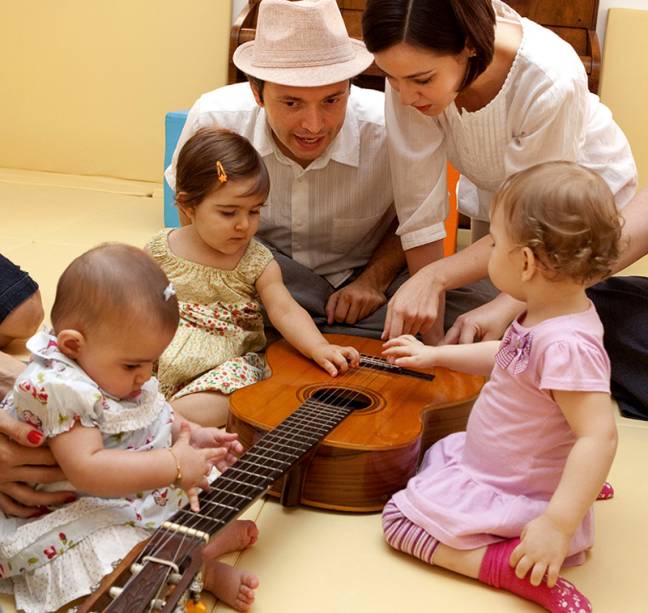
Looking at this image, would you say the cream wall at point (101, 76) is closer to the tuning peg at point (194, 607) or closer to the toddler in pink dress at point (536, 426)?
the toddler in pink dress at point (536, 426)

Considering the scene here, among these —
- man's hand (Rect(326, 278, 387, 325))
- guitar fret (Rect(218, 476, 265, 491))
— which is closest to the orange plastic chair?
man's hand (Rect(326, 278, 387, 325))

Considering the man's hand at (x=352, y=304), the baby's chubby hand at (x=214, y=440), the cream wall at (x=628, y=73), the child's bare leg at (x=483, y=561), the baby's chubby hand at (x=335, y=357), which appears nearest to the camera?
Result: the child's bare leg at (x=483, y=561)

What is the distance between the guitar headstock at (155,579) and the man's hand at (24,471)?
222 mm

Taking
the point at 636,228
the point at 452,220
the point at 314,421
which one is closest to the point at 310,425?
the point at 314,421

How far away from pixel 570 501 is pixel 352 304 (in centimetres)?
95

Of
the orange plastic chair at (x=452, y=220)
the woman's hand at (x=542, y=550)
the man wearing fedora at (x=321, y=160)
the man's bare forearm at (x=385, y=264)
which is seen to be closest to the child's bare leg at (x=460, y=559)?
the woman's hand at (x=542, y=550)

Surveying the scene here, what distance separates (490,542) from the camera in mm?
1365

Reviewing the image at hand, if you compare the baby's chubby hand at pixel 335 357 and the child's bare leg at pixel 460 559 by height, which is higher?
the baby's chubby hand at pixel 335 357

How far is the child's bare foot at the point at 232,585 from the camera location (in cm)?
126

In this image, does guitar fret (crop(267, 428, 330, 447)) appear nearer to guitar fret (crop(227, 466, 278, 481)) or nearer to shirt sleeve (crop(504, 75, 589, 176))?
guitar fret (crop(227, 466, 278, 481))

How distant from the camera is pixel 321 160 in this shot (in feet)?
6.92

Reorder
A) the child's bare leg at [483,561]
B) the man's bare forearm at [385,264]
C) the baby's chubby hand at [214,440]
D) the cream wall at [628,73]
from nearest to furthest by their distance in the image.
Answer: the child's bare leg at [483,561]
the baby's chubby hand at [214,440]
the man's bare forearm at [385,264]
the cream wall at [628,73]

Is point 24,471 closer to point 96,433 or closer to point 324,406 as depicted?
point 96,433

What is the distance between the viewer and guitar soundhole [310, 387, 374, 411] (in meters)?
1.64
